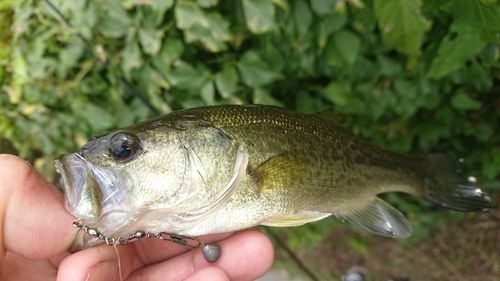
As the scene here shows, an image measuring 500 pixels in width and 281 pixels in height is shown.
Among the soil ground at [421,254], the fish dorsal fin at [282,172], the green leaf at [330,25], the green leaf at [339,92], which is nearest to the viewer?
the fish dorsal fin at [282,172]

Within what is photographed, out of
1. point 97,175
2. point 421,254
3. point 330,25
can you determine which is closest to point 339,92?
point 330,25

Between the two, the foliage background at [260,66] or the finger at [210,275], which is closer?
the finger at [210,275]

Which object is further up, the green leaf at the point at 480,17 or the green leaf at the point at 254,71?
the green leaf at the point at 480,17

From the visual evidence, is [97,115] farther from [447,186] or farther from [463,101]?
[463,101]

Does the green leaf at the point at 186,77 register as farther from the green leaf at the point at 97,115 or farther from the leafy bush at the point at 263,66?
the green leaf at the point at 97,115

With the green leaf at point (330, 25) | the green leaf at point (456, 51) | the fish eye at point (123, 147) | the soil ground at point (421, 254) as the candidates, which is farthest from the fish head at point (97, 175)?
the soil ground at point (421, 254)

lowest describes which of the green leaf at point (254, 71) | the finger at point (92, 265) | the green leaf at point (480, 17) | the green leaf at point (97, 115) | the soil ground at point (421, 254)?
the soil ground at point (421, 254)

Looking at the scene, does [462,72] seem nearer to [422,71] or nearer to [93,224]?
[422,71]

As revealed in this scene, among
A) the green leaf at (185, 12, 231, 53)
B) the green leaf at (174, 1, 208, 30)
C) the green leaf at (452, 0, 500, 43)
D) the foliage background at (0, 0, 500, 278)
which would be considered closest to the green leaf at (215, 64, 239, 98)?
the foliage background at (0, 0, 500, 278)

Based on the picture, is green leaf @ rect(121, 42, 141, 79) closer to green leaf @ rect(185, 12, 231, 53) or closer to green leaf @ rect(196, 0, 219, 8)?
green leaf @ rect(185, 12, 231, 53)
